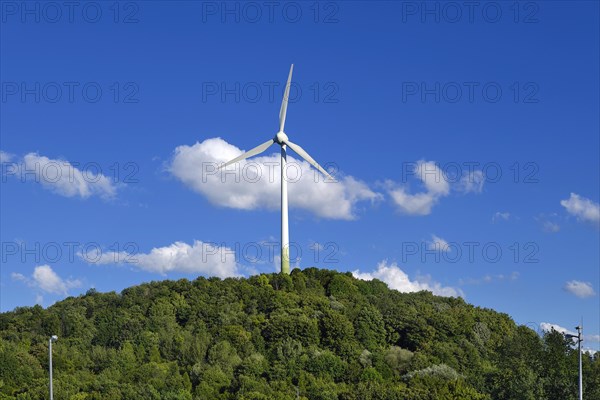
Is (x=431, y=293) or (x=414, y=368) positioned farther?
(x=431, y=293)

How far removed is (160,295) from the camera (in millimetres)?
138750

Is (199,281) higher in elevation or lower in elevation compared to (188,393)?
higher

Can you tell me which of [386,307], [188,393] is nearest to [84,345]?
[188,393]

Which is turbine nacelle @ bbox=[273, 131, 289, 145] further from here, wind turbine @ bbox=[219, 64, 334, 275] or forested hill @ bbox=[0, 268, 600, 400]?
forested hill @ bbox=[0, 268, 600, 400]

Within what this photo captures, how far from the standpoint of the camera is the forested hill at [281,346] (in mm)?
93812

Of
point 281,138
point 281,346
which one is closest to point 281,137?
point 281,138

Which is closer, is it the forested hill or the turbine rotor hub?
the forested hill

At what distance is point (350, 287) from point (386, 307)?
10.1 meters

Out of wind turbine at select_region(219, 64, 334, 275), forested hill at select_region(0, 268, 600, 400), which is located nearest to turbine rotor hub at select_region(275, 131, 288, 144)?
wind turbine at select_region(219, 64, 334, 275)

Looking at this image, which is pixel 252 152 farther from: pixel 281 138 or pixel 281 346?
pixel 281 346

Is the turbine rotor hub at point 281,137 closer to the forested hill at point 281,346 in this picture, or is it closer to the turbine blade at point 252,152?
A: the turbine blade at point 252,152

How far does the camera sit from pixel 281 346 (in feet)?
373

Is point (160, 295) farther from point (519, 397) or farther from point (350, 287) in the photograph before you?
point (519, 397)

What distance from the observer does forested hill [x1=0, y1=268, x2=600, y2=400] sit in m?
93.8
